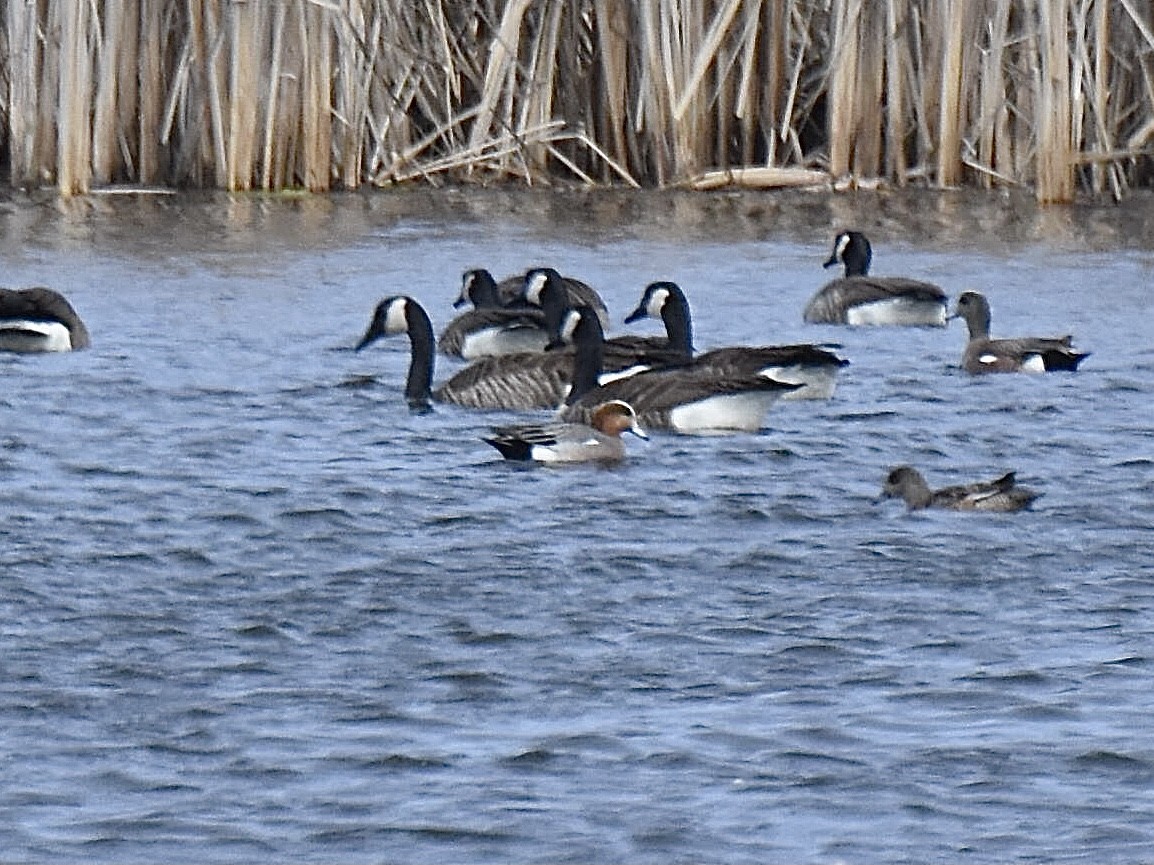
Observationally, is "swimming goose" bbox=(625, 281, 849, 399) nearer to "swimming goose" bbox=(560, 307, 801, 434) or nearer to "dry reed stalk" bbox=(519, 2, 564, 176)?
"swimming goose" bbox=(560, 307, 801, 434)

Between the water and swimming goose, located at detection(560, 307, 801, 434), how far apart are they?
4.2 inches

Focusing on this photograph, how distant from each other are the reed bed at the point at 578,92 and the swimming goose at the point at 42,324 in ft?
17.0

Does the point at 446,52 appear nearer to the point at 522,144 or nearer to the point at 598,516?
the point at 522,144

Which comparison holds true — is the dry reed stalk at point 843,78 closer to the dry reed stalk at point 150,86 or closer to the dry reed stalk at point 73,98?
the dry reed stalk at point 150,86

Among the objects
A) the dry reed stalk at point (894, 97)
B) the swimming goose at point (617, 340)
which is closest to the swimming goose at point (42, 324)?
the swimming goose at point (617, 340)

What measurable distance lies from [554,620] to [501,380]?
4.50m

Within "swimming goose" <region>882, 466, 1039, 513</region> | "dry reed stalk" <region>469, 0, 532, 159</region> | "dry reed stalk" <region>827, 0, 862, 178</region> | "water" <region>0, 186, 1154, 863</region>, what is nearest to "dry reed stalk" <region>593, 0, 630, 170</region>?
"dry reed stalk" <region>469, 0, 532, 159</region>

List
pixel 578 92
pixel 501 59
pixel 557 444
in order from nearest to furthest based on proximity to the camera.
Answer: pixel 557 444 → pixel 501 59 → pixel 578 92

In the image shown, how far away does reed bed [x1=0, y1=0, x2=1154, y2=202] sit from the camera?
1786cm

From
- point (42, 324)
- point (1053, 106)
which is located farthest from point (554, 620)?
point (1053, 106)

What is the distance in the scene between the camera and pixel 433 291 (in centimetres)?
1538

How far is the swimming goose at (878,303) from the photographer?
13.5m

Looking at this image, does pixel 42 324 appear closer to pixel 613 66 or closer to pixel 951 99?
pixel 613 66

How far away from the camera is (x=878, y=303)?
13.5m
